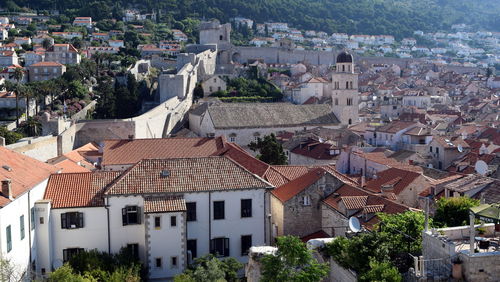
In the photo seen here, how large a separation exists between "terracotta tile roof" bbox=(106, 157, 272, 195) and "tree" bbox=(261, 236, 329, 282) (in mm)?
7727

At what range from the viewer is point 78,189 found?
864 inches

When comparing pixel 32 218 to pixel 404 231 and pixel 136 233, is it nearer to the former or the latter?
pixel 136 233

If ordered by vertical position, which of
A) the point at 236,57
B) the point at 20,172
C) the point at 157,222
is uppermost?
the point at 236,57

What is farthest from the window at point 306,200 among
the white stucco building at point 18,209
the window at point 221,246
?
the white stucco building at point 18,209

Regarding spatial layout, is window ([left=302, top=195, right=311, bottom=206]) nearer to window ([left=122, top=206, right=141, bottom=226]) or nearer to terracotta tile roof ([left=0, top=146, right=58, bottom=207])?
window ([left=122, top=206, right=141, bottom=226])

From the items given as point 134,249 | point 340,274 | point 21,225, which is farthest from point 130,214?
point 340,274

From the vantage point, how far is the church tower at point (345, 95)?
56.7 meters

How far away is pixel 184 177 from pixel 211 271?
5.47m

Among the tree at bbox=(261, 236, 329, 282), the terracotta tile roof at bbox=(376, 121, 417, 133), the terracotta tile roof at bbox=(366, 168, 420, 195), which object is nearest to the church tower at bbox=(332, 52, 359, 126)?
the terracotta tile roof at bbox=(376, 121, 417, 133)

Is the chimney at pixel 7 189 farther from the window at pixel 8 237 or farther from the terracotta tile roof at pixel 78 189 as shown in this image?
the terracotta tile roof at pixel 78 189

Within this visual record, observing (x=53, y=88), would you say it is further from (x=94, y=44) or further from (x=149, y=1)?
(x=149, y=1)

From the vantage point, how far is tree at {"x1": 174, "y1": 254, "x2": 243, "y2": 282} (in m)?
17.9

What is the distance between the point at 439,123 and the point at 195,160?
44632 mm

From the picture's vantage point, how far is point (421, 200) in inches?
1033
